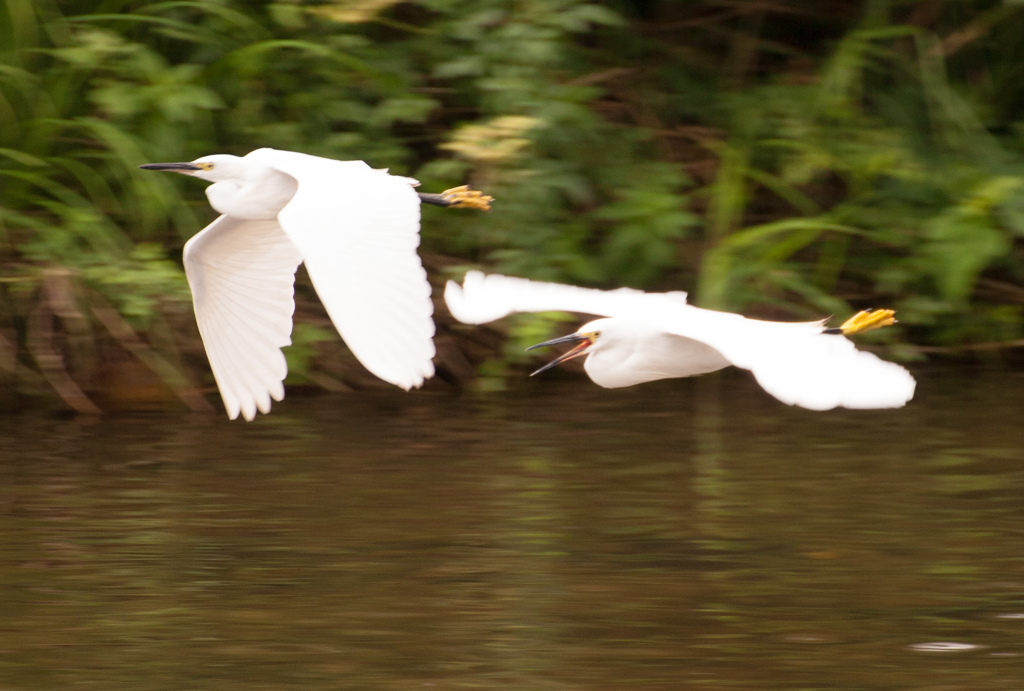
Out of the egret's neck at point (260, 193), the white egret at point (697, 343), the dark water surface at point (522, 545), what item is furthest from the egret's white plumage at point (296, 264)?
the dark water surface at point (522, 545)

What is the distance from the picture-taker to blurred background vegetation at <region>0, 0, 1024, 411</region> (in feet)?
21.0

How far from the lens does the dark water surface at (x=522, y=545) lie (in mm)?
3742

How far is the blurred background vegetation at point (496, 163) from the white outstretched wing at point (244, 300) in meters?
1.75

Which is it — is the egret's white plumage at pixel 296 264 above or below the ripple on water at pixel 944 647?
above

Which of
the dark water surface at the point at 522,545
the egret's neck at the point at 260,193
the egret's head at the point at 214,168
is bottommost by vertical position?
the dark water surface at the point at 522,545

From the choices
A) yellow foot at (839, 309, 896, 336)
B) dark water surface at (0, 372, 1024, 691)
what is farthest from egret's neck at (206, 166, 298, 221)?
yellow foot at (839, 309, 896, 336)

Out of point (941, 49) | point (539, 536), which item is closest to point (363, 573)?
point (539, 536)

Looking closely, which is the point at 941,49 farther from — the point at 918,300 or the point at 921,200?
the point at 918,300

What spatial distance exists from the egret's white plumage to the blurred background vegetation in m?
1.77

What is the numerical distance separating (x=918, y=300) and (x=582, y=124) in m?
1.60

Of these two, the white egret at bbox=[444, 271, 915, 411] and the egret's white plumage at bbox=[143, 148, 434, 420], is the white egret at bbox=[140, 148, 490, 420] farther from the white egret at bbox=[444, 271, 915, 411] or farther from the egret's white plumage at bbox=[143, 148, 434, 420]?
the white egret at bbox=[444, 271, 915, 411]

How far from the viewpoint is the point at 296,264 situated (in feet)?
14.4

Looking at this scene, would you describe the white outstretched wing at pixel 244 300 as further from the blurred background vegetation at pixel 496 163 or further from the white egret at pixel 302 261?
the blurred background vegetation at pixel 496 163

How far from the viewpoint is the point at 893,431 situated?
6.13 meters
